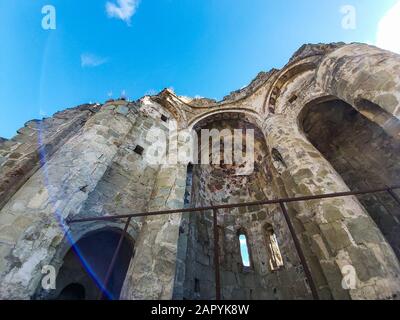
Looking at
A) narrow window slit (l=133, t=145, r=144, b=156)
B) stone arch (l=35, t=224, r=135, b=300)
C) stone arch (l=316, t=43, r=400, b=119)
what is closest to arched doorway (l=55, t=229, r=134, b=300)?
stone arch (l=35, t=224, r=135, b=300)

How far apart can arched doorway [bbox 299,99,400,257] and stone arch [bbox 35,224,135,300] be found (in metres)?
6.37

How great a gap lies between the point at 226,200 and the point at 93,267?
4.68 m

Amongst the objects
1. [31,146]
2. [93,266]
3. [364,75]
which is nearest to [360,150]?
[364,75]

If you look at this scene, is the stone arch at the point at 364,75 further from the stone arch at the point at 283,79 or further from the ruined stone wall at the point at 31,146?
the ruined stone wall at the point at 31,146

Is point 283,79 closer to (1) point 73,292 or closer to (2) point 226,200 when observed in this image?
(2) point 226,200

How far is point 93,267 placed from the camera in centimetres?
523

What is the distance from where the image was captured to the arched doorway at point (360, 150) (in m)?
6.07

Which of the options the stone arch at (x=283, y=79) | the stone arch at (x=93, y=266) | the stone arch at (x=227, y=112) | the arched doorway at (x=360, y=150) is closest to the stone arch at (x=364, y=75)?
the arched doorway at (x=360, y=150)

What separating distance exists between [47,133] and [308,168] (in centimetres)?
683

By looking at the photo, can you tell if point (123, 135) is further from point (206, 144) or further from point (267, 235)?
point (267, 235)

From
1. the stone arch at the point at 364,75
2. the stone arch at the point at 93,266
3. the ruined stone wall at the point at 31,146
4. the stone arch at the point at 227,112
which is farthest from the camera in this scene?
the stone arch at the point at 227,112

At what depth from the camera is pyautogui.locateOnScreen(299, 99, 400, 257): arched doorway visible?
607cm
